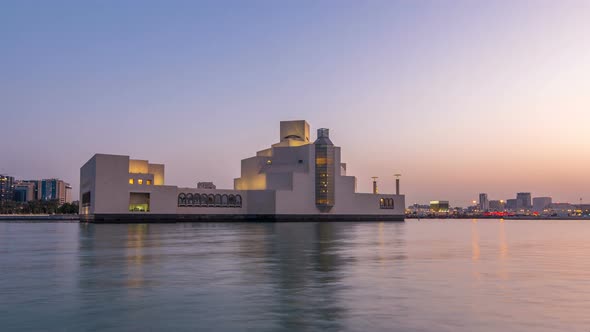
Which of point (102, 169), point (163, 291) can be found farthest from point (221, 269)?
point (102, 169)

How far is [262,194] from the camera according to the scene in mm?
141875

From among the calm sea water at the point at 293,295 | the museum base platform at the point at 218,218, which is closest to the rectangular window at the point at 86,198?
the museum base platform at the point at 218,218

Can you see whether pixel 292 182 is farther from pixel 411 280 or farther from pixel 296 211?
pixel 411 280

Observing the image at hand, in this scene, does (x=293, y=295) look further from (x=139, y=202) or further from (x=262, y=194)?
(x=262, y=194)

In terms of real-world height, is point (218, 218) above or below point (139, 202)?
below

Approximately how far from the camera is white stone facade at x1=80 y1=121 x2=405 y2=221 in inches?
5044

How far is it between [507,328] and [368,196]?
14249 centimetres

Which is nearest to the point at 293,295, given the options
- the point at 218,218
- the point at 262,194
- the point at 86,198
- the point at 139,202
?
the point at 139,202

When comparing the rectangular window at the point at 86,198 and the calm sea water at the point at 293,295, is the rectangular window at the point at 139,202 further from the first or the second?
the calm sea water at the point at 293,295

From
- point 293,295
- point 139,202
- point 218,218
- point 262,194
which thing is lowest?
point 218,218

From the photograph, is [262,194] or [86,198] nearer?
[86,198]

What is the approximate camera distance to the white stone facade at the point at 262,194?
420ft

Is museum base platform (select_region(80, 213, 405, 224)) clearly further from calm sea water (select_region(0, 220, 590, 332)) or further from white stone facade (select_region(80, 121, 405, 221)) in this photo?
calm sea water (select_region(0, 220, 590, 332))

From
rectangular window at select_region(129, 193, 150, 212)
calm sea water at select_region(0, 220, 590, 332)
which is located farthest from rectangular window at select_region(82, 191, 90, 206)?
calm sea water at select_region(0, 220, 590, 332)
